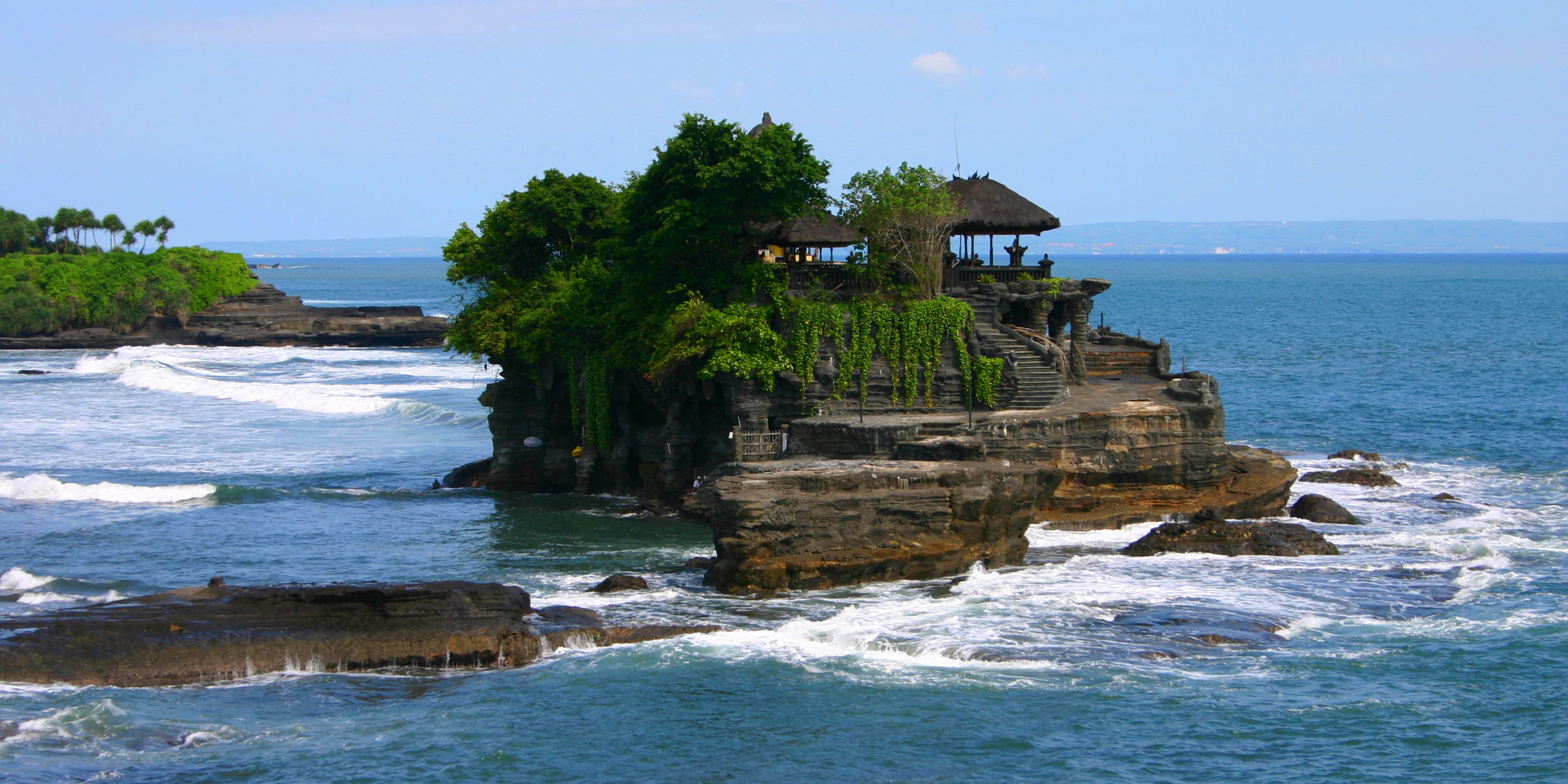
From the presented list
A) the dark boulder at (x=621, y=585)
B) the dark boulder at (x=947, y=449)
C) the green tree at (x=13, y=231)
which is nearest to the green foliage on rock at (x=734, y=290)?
the dark boulder at (x=947, y=449)

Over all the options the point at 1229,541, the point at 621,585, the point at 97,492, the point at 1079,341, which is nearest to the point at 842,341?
the point at 1079,341

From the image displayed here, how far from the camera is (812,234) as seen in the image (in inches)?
1667

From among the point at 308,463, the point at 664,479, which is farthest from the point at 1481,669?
the point at 308,463

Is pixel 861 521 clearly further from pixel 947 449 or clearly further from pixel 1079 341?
pixel 1079 341

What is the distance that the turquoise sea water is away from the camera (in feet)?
75.6

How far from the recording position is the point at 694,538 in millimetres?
38906

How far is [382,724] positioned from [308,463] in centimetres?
3172

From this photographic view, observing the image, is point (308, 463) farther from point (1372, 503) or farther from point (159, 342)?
point (159, 342)

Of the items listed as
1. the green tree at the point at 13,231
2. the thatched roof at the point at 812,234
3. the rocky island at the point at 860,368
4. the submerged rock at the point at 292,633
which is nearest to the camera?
the submerged rock at the point at 292,633

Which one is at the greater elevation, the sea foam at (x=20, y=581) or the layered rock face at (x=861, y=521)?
the layered rock face at (x=861, y=521)

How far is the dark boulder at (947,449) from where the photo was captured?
35.5 m

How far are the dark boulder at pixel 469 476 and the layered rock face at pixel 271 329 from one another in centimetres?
6497

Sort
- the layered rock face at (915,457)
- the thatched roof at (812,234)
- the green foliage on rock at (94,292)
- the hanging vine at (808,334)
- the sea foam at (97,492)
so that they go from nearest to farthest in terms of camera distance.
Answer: the layered rock face at (915,457)
the hanging vine at (808,334)
the thatched roof at (812,234)
the sea foam at (97,492)
the green foliage on rock at (94,292)

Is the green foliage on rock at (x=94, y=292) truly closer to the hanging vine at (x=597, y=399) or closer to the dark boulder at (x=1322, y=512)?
the hanging vine at (x=597, y=399)
